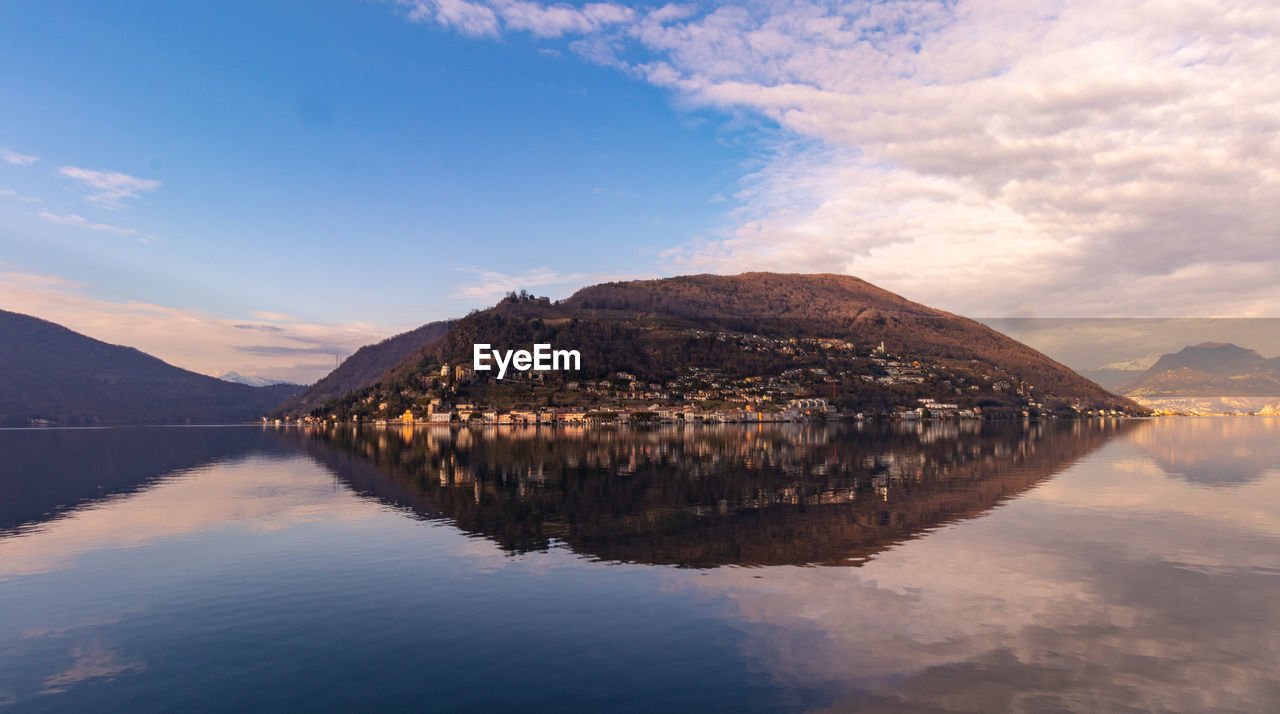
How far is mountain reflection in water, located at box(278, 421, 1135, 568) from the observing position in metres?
35.4

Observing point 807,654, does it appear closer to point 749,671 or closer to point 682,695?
point 749,671

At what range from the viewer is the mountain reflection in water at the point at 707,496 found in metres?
35.4

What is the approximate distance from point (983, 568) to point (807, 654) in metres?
14.7

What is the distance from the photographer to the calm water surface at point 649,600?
17516 mm

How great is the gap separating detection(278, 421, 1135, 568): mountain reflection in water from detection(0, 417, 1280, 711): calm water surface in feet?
1.29

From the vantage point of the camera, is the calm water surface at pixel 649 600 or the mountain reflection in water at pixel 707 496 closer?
the calm water surface at pixel 649 600

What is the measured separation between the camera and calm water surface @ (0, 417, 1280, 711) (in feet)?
57.5

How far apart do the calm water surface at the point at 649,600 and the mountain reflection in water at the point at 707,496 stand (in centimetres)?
39

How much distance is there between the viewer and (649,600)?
25.4 metres

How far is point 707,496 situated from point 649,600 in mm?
27699

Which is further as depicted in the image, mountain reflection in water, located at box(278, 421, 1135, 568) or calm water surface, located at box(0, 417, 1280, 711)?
mountain reflection in water, located at box(278, 421, 1135, 568)

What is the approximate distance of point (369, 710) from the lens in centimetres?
1633

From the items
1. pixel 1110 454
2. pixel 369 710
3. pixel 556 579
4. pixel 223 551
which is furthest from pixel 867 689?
pixel 1110 454

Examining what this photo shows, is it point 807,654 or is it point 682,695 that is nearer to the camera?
point 682,695
